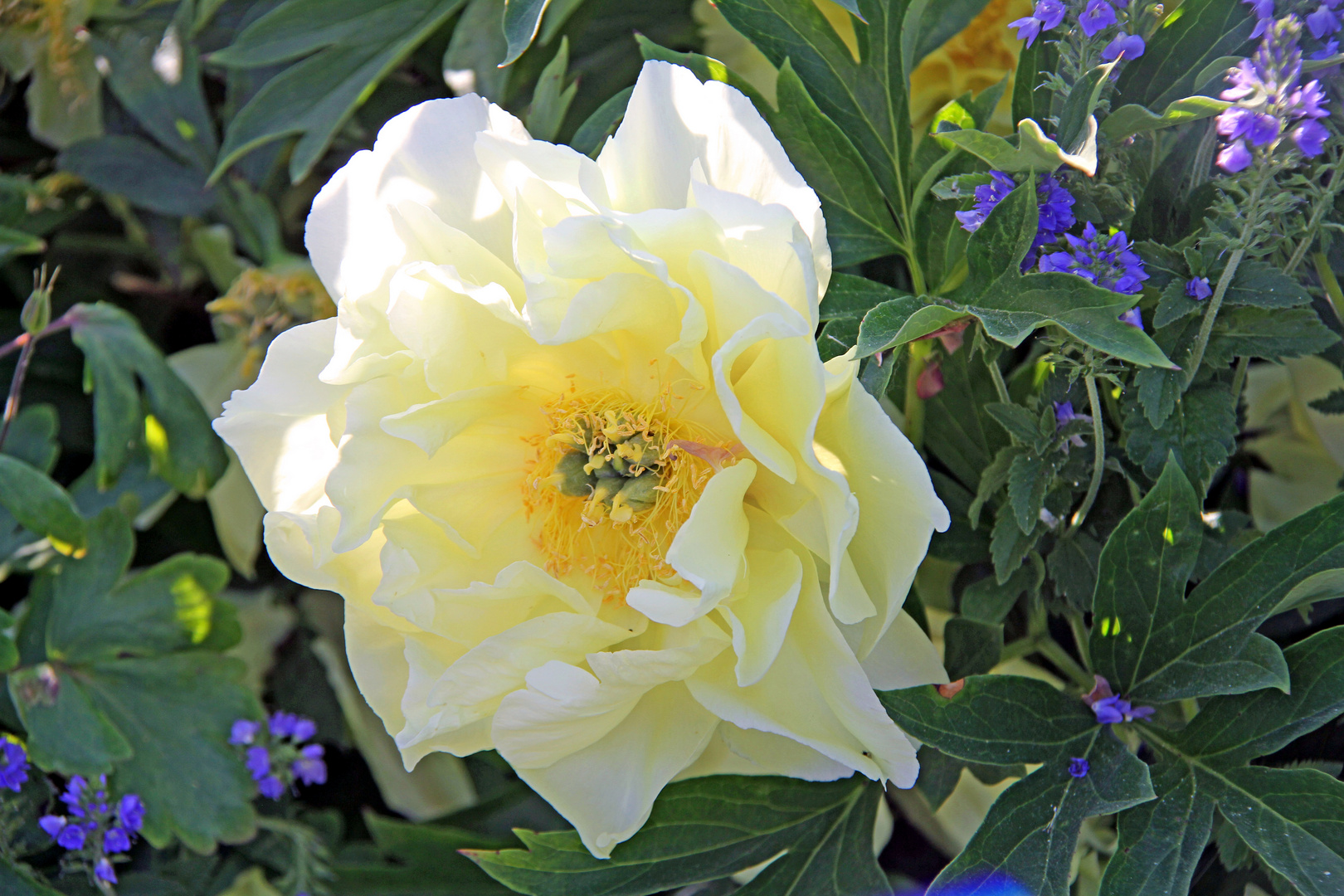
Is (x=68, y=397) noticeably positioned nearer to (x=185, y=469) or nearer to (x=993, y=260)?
(x=185, y=469)

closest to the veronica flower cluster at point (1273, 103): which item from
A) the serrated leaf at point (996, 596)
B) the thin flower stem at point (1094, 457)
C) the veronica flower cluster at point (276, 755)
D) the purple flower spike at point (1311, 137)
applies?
the purple flower spike at point (1311, 137)

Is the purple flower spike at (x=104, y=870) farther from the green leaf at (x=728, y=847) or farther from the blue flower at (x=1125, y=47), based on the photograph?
the blue flower at (x=1125, y=47)

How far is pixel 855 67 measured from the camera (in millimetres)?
572

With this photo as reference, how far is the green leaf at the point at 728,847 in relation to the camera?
555 mm

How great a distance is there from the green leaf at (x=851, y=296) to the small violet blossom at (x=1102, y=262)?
8cm

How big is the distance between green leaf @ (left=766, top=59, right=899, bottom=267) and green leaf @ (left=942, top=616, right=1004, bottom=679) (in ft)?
0.67

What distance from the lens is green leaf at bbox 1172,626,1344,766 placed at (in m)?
0.46

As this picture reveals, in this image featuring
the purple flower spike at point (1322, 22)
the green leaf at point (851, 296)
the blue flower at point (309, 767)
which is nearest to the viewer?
the purple flower spike at point (1322, 22)

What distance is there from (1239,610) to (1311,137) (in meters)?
0.21

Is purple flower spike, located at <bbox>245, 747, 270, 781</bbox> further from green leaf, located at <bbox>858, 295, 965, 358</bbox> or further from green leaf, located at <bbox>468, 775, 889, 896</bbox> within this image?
green leaf, located at <bbox>858, 295, 965, 358</bbox>

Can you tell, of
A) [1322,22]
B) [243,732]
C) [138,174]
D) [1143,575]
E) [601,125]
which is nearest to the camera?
[1322,22]

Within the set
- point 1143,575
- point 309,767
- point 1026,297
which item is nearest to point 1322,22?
point 1026,297

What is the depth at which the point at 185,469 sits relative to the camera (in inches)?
29.5

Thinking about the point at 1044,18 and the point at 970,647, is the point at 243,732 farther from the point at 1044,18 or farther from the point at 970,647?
the point at 1044,18
